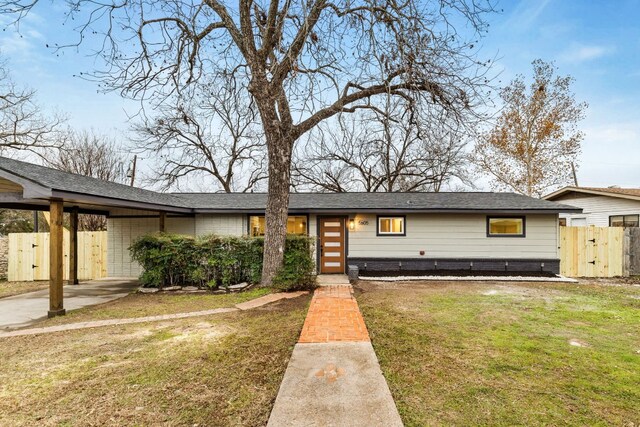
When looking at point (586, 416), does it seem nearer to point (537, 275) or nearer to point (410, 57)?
point (410, 57)

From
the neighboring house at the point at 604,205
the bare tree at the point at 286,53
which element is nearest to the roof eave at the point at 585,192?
the neighboring house at the point at 604,205

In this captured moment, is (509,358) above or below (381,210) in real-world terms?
below

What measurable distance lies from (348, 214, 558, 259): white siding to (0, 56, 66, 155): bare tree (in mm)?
17648

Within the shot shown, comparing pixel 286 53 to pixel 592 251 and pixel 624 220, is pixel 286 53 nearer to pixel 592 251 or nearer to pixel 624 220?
pixel 592 251

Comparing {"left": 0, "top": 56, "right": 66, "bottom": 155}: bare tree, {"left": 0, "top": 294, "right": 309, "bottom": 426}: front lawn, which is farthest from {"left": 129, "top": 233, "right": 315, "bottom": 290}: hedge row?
{"left": 0, "top": 56, "right": 66, "bottom": 155}: bare tree

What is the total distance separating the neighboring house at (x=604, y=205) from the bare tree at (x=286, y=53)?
1021 centimetres

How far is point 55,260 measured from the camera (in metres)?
5.65

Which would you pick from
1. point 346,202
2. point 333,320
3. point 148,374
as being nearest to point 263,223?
point 346,202

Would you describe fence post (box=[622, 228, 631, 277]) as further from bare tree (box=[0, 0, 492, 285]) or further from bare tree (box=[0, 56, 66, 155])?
bare tree (box=[0, 56, 66, 155])

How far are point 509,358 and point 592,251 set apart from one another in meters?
9.72

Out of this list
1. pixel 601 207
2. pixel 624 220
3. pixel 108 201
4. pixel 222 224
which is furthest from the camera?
pixel 601 207

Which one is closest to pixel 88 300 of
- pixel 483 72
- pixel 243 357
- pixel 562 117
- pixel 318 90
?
pixel 243 357

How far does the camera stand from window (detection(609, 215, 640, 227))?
12234 millimetres

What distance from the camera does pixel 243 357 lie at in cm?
356
